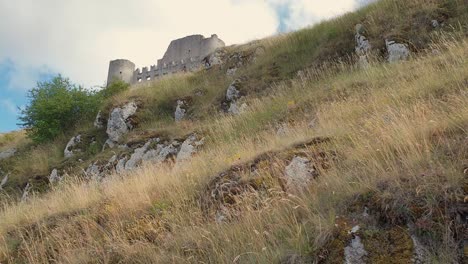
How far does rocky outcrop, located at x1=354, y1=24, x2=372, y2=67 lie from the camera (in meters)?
A: 11.6

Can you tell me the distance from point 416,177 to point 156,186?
406cm

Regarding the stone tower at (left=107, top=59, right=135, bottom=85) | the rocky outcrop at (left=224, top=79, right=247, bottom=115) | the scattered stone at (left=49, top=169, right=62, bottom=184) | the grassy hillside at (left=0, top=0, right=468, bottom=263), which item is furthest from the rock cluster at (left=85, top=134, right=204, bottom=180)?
the stone tower at (left=107, top=59, right=135, bottom=85)

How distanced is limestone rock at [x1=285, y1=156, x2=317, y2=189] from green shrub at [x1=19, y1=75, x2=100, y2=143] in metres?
16.2

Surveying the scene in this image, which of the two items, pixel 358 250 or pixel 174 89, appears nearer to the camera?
pixel 358 250

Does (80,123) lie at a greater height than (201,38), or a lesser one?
lesser

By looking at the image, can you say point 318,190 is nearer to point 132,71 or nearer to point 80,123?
point 80,123

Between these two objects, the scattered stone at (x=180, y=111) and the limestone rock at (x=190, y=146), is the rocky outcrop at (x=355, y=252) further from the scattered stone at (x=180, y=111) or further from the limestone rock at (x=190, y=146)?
the scattered stone at (x=180, y=111)

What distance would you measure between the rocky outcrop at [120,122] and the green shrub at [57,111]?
364 cm

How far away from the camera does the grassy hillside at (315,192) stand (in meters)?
3.12

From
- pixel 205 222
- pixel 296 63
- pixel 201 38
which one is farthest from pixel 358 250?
pixel 201 38

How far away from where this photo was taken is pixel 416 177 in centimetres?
335

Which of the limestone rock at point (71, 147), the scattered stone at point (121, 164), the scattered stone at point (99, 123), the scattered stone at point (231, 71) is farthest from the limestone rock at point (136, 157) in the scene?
the scattered stone at point (231, 71)

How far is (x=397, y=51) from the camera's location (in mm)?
11070

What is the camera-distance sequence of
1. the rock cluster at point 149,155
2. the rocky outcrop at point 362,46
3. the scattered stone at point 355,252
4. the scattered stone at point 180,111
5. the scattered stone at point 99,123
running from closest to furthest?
the scattered stone at point 355,252 → the rock cluster at point 149,155 → the rocky outcrop at point 362,46 → the scattered stone at point 180,111 → the scattered stone at point 99,123
